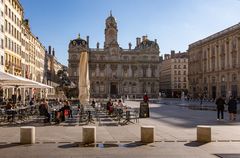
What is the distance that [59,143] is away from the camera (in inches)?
569

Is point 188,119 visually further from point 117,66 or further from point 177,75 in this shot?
point 177,75

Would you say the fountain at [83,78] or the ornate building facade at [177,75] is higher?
the ornate building facade at [177,75]

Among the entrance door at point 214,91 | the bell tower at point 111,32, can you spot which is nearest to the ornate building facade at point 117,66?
the bell tower at point 111,32

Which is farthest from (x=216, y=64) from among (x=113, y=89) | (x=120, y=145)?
(x=120, y=145)

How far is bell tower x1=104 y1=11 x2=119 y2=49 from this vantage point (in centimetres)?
12523

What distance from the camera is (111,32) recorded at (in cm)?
12550

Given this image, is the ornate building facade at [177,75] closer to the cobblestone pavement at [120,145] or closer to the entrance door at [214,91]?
the entrance door at [214,91]

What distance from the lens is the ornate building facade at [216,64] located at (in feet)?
242

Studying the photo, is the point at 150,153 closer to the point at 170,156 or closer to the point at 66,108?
the point at 170,156

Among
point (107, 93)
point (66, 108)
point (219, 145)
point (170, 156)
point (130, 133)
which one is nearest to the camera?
point (170, 156)

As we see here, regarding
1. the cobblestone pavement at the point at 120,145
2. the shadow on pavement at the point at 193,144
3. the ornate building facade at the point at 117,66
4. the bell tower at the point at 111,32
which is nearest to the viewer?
the cobblestone pavement at the point at 120,145

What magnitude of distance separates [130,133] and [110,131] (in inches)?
49.1

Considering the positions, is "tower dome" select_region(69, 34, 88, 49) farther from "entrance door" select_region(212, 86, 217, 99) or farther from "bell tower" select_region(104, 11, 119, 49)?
"entrance door" select_region(212, 86, 217, 99)

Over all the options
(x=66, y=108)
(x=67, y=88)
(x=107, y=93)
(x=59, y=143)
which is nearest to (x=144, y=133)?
(x=59, y=143)
